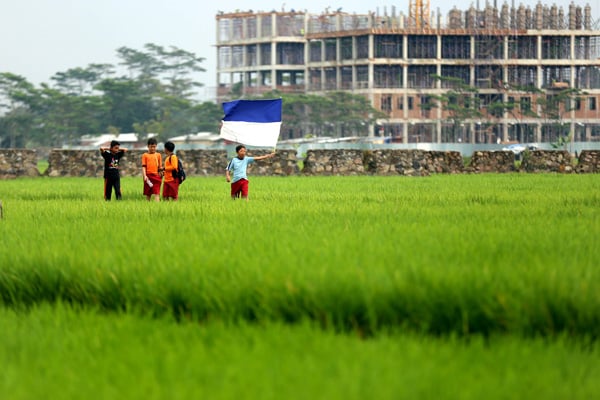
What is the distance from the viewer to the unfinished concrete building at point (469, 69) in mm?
92938

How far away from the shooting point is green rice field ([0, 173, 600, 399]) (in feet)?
12.7

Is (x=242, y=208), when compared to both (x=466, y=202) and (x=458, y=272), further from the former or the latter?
(x=458, y=272)

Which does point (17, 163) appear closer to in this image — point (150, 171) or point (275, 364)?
point (150, 171)

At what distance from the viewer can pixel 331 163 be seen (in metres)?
31.9

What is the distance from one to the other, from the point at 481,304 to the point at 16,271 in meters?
3.22

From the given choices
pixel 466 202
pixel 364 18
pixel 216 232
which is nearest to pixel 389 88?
pixel 364 18

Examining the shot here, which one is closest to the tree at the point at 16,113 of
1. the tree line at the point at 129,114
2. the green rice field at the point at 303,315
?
the tree line at the point at 129,114

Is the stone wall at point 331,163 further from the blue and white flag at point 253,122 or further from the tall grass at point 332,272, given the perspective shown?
the tall grass at point 332,272

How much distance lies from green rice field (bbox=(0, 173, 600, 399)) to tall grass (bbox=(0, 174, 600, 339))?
13mm

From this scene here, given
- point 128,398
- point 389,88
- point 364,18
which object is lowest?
point 128,398

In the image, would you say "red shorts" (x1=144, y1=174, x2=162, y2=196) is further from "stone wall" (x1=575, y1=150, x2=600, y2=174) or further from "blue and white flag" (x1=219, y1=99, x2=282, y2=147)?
"stone wall" (x1=575, y1=150, x2=600, y2=174)

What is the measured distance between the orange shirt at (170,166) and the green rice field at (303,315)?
7.98 m

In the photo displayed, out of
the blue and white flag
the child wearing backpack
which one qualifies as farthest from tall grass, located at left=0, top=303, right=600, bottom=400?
the blue and white flag

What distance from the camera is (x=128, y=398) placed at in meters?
3.65
